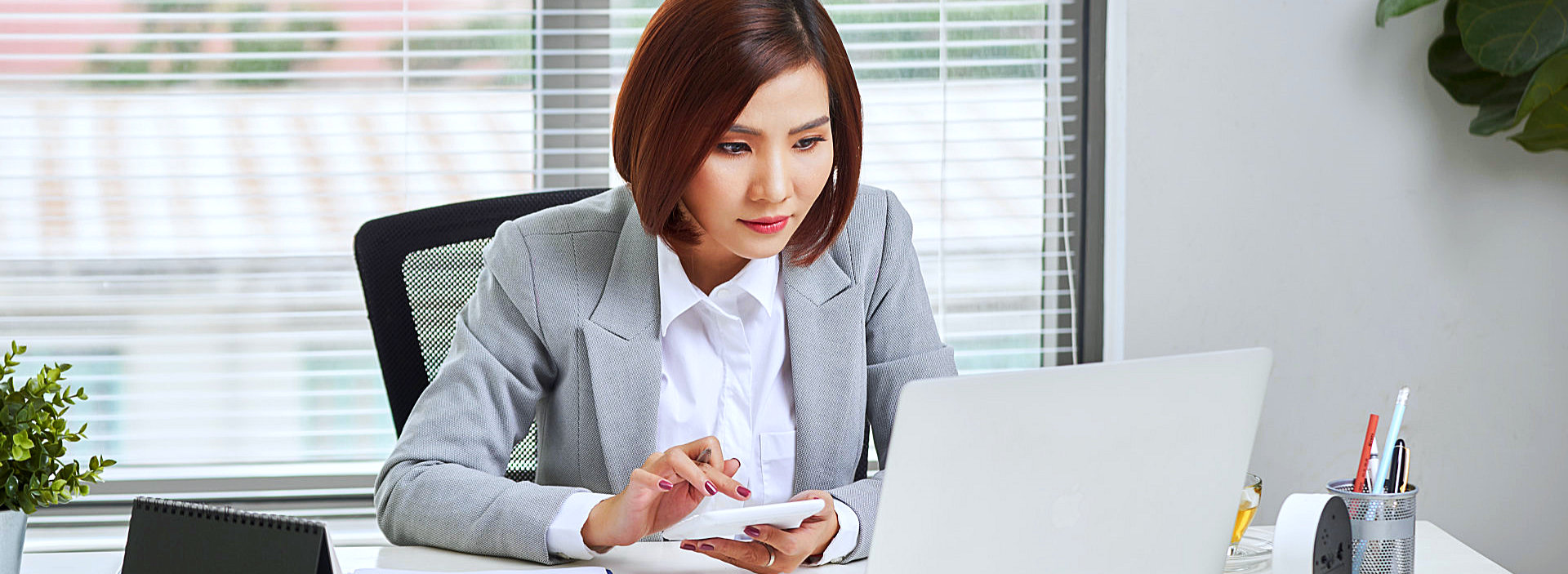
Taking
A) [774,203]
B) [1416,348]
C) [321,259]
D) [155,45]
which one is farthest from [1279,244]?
[155,45]

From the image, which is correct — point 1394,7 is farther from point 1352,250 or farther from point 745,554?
point 745,554

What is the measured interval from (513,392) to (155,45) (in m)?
1.25

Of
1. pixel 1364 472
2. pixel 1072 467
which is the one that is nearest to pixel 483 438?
pixel 1072 467

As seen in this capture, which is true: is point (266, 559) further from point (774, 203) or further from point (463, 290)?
point (463, 290)

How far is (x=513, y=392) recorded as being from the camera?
1.20 metres

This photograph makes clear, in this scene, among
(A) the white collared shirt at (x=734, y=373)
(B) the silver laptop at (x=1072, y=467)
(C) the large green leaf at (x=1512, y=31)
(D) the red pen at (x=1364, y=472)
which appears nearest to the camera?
(B) the silver laptop at (x=1072, y=467)

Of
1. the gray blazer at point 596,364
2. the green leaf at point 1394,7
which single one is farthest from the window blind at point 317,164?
the gray blazer at point 596,364

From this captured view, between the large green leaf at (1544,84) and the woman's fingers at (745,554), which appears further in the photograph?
the large green leaf at (1544,84)

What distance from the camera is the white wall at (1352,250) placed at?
200 cm

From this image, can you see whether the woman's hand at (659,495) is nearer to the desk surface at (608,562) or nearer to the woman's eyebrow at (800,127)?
the desk surface at (608,562)

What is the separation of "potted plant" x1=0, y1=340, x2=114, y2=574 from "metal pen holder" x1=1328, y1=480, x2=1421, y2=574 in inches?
34.0

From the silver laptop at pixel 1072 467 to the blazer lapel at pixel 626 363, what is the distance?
0.58m

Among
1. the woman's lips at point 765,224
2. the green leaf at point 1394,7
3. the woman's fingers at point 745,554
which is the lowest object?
the woman's fingers at point 745,554

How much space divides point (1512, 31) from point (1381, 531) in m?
1.23
